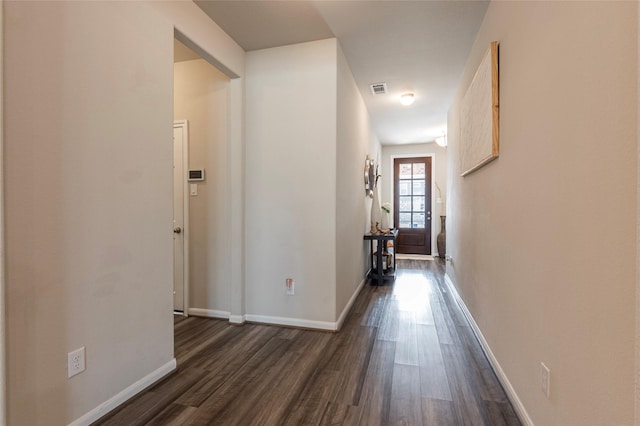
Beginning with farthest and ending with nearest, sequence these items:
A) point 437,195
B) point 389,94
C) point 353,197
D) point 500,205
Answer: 1. point 437,195
2. point 389,94
3. point 353,197
4. point 500,205

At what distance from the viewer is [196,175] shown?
318 centimetres

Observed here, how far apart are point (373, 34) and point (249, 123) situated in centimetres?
138

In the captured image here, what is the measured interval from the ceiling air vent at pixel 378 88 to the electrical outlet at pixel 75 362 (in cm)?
372

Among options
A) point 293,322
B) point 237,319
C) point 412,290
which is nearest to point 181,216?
point 237,319

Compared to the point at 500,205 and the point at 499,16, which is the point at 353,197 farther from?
the point at 499,16

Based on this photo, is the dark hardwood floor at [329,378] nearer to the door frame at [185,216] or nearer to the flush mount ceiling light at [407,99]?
the door frame at [185,216]

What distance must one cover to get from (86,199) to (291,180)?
64.8 inches

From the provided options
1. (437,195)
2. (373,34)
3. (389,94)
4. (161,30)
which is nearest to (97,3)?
(161,30)

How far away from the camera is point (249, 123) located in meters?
3.03

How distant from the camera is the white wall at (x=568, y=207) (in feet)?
2.87

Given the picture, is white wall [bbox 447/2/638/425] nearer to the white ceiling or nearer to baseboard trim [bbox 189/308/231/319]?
the white ceiling

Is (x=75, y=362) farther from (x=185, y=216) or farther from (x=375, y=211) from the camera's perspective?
(x=375, y=211)

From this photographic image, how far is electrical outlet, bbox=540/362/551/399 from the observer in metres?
1.30

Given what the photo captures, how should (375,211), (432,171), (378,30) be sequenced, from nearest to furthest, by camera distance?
(378,30), (375,211), (432,171)
